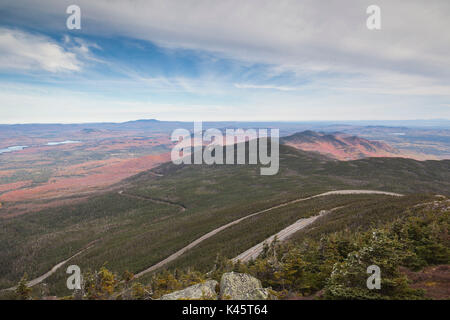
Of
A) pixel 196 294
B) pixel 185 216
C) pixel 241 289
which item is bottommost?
pixel 185 216

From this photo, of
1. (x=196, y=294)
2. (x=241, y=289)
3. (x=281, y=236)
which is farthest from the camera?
(x=281, y=236)

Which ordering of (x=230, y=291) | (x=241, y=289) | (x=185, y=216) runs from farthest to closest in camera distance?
(x=185, y=216)
(x=241, y=289)
(x=230, y=291)

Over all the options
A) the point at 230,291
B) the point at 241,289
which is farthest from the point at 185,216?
the point at 230,291

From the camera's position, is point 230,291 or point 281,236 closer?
point 230,291

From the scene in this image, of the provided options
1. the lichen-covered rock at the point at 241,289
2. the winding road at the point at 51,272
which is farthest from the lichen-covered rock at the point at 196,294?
the winding road at the point at 51,272

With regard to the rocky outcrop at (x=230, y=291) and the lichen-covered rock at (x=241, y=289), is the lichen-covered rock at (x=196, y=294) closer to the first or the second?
the rocky outcrop at (x=230, y=291)

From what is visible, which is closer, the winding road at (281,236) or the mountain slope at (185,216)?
the winding road at (281,236)

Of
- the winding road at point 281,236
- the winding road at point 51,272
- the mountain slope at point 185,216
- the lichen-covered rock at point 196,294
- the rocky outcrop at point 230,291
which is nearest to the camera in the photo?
the rocky outcrop at point 230,291

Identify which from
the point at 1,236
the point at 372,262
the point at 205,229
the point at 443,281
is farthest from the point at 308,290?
the point at 1,236

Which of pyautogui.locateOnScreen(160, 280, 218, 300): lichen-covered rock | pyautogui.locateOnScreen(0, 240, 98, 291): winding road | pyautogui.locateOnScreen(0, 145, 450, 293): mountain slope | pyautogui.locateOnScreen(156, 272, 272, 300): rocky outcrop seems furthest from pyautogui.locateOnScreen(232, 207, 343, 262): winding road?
pyautogui.locateOnScreen(0, 240, 98, 291): winding road

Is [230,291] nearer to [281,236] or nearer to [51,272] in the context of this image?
[281,236]
